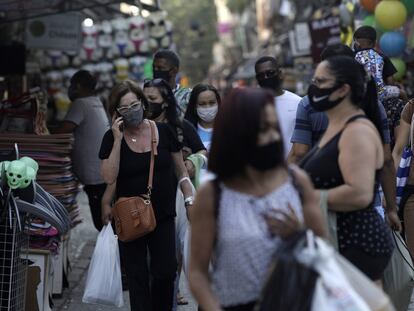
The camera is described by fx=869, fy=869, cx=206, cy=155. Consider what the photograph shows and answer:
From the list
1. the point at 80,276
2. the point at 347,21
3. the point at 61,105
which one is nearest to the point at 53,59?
the point at 61,105

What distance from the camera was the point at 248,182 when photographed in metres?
3.16

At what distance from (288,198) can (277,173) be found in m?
0.10

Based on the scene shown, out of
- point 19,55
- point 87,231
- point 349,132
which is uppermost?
point 19,55

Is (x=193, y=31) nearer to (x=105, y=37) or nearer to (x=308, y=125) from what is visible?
(x=105, y=37)

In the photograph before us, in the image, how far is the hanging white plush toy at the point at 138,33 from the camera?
60.6ft

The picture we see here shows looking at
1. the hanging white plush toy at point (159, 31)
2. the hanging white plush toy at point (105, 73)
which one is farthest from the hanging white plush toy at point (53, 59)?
the hanging white plush toy at point (159, 31)

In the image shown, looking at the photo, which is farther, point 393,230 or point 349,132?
point 393,230

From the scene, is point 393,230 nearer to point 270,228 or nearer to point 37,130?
point 270,228

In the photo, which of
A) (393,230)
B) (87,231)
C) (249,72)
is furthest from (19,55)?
(249,72)

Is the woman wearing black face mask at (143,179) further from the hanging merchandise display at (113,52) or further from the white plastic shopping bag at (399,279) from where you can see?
the hanging merchandise display at (113,52)

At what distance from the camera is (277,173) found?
320 centimetres

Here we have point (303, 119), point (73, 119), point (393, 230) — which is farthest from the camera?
point (73, 119)

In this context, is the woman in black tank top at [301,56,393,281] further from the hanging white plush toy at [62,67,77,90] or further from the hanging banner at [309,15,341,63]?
the hanging white plush toy at [62,67,77,90]

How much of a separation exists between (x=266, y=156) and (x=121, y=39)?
658 inches
